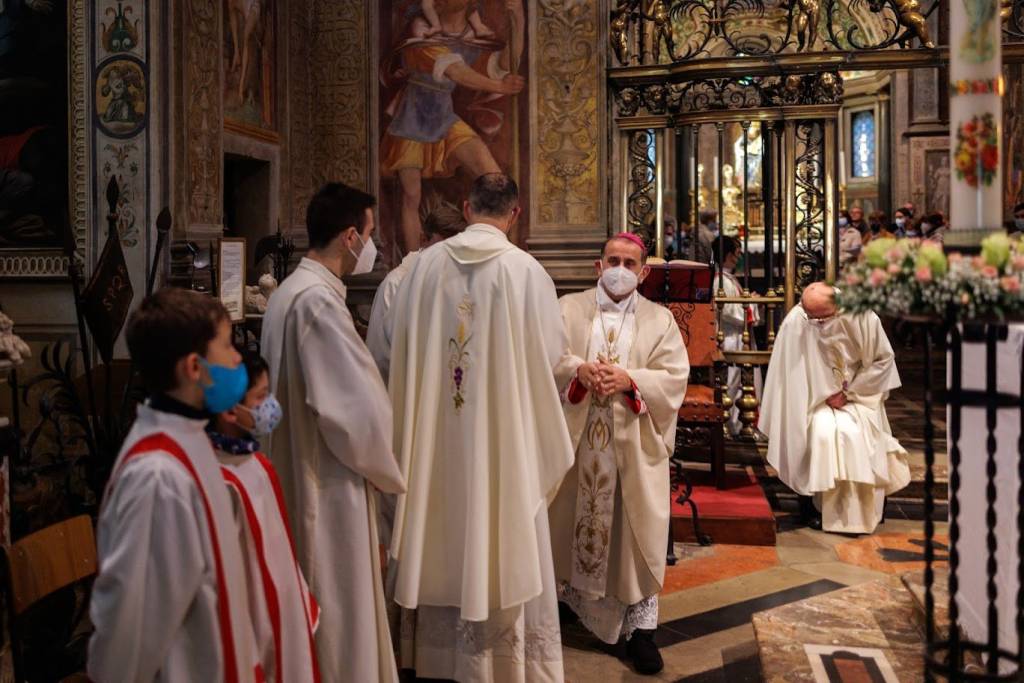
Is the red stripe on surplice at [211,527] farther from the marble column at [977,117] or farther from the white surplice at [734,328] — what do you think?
the white surplice at [734,328]

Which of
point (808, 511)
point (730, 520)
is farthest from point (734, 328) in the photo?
point (730, 520)

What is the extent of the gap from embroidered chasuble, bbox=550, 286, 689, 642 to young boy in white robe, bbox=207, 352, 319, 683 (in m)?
2.06

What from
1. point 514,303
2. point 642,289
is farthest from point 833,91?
point 514,303

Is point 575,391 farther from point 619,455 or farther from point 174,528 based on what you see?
point 174,528

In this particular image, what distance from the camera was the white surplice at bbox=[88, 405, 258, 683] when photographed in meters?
2.21

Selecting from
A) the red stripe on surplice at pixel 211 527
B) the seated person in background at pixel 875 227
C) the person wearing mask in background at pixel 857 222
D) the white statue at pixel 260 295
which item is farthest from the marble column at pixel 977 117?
the person wearing mask in background at pixel 857 222

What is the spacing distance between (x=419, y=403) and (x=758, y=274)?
32.0 ft

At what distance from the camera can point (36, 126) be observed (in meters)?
7.59

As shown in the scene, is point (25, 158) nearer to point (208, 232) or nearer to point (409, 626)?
point (208, 232)

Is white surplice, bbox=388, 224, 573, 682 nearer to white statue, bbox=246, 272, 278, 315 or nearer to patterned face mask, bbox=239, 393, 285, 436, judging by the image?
patterned face mask, bbox=239, 393, 285, 436

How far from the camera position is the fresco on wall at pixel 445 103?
10086 millimetres

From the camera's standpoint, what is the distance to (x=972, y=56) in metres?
3.05

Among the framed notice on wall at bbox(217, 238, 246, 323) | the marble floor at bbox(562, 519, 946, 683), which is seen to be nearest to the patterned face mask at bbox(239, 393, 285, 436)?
the marble floor at bbox(562, 519, 946, 683)

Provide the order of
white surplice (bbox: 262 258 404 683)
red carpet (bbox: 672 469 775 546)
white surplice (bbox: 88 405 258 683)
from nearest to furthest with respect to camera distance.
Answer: white surplice (bbox: 88 405 258 683) < white surplice (bbox: 262 258 404 683) < red carpet (bbox: 672 469 775 546)
